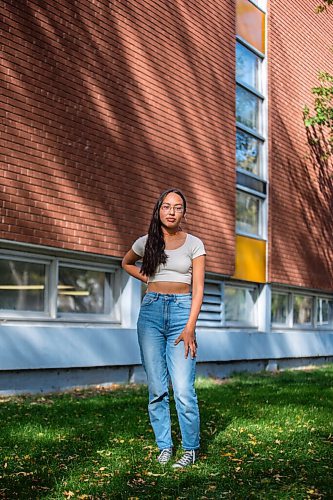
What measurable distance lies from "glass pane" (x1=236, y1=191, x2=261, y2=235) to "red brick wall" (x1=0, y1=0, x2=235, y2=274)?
2.51ft

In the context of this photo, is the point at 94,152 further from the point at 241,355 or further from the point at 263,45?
the point at 263,45

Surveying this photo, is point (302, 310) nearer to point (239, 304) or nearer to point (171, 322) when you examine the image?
point (239, 304)

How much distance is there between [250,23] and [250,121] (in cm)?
211

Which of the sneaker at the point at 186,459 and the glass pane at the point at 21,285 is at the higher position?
the glass pane at the point at 21,285

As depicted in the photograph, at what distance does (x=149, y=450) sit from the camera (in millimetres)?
6285

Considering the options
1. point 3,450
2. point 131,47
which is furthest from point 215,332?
point 3,450

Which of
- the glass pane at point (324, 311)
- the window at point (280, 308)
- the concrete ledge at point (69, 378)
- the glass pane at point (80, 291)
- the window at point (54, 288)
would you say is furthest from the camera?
the glass pane at point (324, 311)

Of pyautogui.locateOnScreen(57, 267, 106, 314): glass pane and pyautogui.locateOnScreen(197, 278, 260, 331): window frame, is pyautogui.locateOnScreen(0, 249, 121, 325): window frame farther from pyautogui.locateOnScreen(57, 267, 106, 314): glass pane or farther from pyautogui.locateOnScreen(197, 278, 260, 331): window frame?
pyautogui.locateOnScreen(197, 278, 260, 331): window frame

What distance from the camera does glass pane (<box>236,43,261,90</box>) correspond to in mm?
16906

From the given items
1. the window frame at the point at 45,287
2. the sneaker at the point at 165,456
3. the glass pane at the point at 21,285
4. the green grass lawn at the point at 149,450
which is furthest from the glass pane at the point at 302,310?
the sneaker at the point at 165,456

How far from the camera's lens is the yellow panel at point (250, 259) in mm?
16156

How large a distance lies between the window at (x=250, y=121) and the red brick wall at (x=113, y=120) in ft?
2.38

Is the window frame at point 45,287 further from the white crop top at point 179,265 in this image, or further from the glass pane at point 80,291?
the white crop top at point 179,265

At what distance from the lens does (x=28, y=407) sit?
28.5ft
